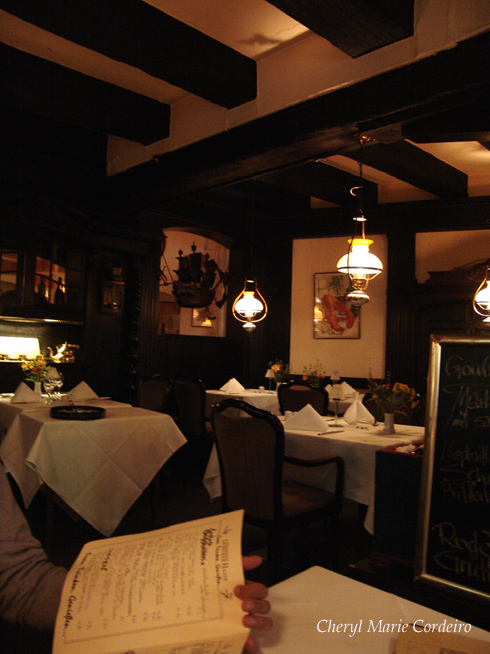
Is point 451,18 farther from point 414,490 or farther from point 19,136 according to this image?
point 19,136

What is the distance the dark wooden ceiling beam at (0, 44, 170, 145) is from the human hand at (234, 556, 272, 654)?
4.70 m

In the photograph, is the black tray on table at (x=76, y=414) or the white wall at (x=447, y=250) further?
the white wall at (x=447, y=250)

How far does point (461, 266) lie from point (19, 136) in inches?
220

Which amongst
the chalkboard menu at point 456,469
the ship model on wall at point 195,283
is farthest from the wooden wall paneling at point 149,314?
the chalkboard menu at point 456,469

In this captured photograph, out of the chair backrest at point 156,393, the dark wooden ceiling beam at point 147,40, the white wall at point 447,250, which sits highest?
the dark wooden ceiling beam at point 147,40

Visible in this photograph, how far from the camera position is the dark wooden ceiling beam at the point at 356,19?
2.95 m

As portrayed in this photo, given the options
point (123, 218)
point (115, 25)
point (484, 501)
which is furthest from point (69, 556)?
point (123, 218)

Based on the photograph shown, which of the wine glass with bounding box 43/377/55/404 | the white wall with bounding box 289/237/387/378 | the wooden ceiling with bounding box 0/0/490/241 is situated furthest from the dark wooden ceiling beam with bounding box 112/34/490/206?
the white wall with bounding box 289/237/387/378

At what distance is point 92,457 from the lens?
3.37 m

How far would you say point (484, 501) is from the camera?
4.82 feet

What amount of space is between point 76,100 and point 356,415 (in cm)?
361

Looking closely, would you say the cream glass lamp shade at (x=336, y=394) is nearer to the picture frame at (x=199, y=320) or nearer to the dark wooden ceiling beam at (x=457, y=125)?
the dark wooden ceiling beam at (x=457, y=125)

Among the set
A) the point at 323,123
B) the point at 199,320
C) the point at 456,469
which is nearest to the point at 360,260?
the point at 323,123

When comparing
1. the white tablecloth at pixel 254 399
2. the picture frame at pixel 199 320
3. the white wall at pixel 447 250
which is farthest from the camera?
the picture frame at pixel 199 320
